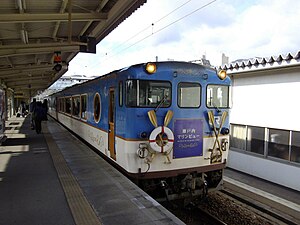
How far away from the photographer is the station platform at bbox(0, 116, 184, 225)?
11.4 feet

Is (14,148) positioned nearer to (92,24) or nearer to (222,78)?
(92,24)

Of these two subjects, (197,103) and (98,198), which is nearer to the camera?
(98,198)

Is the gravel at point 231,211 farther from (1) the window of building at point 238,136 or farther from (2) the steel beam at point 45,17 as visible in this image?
(2) the steel beam at point 45,17

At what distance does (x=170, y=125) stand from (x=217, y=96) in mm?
1279

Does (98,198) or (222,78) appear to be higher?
(222,78)

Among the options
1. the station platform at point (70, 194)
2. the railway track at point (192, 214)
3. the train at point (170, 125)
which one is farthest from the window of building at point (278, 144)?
the station platform at point (70, 194)

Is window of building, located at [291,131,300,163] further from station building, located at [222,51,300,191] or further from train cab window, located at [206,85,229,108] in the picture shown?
train cab window, located at [206,85,229,108]

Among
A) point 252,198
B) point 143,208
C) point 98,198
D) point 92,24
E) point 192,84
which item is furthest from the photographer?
point 92,24

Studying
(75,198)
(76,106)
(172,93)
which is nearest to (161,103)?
(172,93)

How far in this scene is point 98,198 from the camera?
13.7 feet

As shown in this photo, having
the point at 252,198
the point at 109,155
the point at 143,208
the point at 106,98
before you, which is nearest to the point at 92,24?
the point at 106,98

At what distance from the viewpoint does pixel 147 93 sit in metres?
4.71

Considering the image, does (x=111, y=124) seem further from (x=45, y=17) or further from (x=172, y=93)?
(x=45, y=17)

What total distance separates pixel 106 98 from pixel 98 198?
246 centimetres
